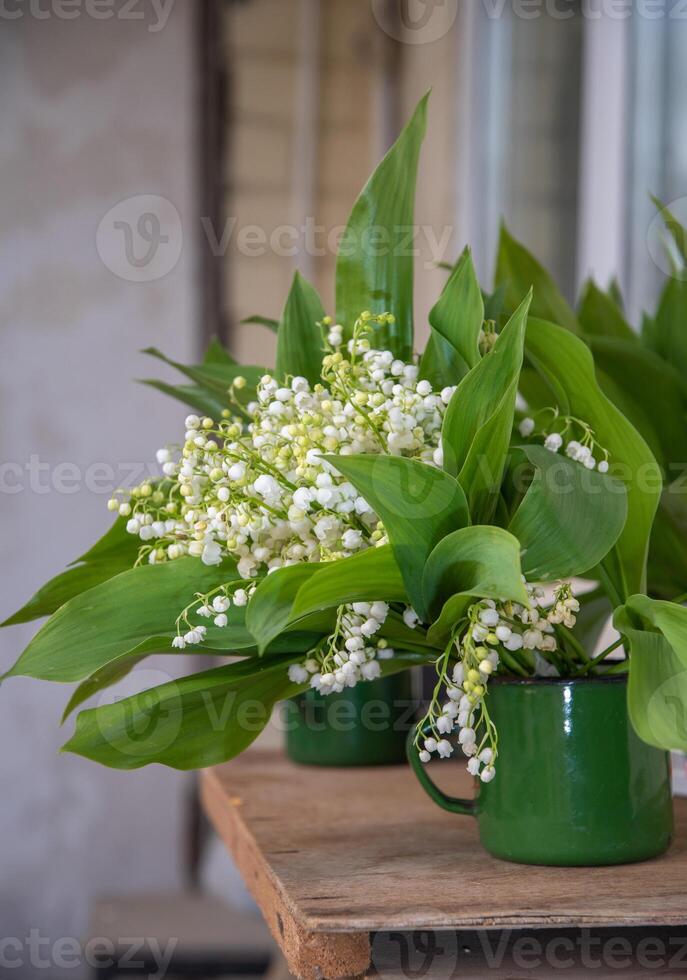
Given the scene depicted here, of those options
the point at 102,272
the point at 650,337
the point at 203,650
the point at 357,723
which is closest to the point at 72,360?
the point at 102,272

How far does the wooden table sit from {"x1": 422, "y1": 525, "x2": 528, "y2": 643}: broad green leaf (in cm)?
13

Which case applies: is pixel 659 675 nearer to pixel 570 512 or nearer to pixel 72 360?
pixel 570 512

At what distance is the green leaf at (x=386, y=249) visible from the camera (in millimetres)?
630

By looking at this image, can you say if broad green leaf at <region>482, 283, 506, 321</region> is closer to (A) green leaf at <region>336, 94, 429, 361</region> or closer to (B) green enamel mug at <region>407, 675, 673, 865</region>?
(A) green leaf at <region>336, 94, 429, 361</region>

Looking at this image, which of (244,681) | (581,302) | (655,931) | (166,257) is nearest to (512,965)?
(655,931)

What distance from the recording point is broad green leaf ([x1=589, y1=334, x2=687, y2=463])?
76 centimetres

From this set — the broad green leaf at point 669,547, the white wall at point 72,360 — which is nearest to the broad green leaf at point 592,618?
the broad green leaf at point 669,547

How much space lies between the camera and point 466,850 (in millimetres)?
631

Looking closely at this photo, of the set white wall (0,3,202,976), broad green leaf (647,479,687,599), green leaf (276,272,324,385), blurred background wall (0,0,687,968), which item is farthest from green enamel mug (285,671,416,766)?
white wall (0,3,202,976)

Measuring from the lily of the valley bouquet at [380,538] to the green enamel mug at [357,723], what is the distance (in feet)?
0.92

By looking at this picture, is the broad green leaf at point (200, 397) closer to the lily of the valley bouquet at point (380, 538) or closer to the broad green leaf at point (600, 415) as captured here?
the lily of the valley bouquet at point (380, 538)

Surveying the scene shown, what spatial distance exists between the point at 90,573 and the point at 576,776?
295 millimetres

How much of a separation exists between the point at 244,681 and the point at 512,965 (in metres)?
0.19

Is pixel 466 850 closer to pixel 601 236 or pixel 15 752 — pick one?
pixel 601 236
